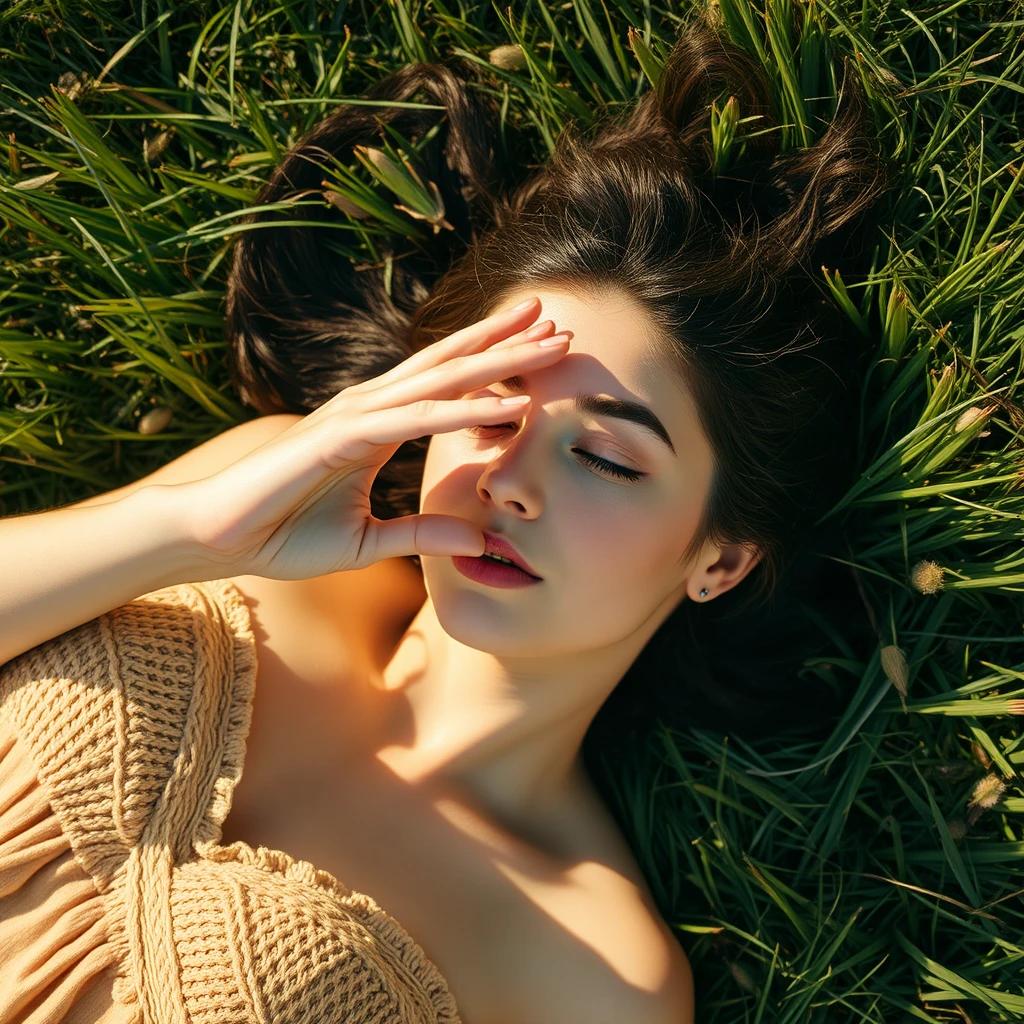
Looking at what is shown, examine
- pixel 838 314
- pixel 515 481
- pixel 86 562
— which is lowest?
pixel 838 314

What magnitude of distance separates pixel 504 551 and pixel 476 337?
48cm

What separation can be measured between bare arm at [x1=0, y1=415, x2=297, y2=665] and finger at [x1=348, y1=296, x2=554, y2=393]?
65cm

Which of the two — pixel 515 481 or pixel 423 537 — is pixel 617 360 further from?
pixel 423 537

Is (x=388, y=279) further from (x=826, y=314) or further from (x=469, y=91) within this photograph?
(x=826, y=314)

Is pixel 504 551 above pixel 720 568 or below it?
above

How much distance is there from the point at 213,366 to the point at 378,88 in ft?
3.21

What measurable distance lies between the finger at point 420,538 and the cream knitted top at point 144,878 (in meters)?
0.47

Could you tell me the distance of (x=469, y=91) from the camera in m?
3.03

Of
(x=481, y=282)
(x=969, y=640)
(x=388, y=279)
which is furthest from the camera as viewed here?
(x=388, y=279)

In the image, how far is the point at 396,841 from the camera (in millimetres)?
2713

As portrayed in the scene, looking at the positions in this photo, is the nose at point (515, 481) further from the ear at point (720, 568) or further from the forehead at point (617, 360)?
the ear at point (720, 568)

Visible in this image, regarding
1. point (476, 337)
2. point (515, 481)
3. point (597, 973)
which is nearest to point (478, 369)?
point (476, 337)

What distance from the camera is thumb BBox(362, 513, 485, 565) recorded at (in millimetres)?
2379

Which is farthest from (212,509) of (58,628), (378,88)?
(378,88)
